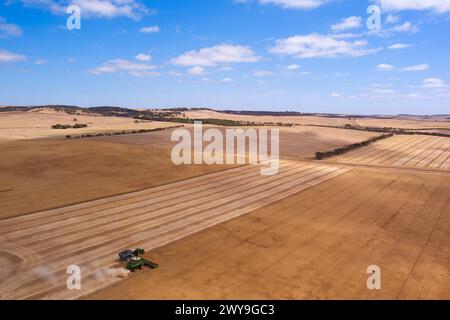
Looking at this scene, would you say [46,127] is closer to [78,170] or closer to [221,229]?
[78,170]

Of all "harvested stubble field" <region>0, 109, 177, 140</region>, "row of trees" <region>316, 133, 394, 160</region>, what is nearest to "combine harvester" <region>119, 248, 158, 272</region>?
"row of trees" <region>316, 133, 394, 160</region>

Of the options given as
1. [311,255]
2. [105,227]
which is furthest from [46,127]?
[311,255]

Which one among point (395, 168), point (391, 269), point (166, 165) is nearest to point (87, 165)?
point (166, 165)

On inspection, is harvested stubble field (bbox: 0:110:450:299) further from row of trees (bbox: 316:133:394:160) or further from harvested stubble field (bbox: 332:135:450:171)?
row of trees (bbox: 316:133:394:160)

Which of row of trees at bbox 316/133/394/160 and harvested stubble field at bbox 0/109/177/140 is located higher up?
harvested stubble field at bbox 0/109/177/140

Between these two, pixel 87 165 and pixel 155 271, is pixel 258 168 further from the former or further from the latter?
pixel 155 271

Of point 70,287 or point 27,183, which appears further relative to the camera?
point 27,183
